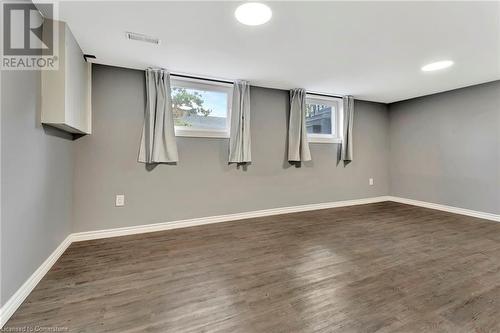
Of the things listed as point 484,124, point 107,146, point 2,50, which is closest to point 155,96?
point 107,146

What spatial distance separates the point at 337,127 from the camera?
431 centimetres

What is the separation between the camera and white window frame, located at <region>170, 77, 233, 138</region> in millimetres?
3081

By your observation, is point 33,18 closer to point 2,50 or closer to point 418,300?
point 2,50

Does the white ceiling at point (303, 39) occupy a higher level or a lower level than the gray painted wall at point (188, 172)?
higher

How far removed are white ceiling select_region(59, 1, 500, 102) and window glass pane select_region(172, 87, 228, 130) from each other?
33cm

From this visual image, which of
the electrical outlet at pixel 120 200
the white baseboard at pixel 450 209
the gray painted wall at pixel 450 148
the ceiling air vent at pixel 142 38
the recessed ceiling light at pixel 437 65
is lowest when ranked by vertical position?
the white baseboard at pixel 450 209

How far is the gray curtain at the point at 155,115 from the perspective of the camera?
2795 mm

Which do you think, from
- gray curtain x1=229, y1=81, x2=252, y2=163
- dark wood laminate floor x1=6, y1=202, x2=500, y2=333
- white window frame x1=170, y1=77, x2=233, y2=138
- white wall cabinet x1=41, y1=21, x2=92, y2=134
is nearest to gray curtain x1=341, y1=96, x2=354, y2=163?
dark wood laminate floor x1=6, y1=202, x2=500, y2=333

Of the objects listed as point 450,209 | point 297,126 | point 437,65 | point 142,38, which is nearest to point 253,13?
point 142,38

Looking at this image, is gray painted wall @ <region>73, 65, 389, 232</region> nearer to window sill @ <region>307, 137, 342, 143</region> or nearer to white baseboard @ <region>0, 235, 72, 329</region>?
window sill @ <region>307, 137, 342, 143</region>

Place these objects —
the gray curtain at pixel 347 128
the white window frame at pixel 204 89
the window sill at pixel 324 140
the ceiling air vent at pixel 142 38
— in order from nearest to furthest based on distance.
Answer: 1. the ceiling air vent at pixel 142 38
2. the white window frame at pixel 204 89
3. the window sill at pixel 324 140
4. the gray curtain at pixel 347 128

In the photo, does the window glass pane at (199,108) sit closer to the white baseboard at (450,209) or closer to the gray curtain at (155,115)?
the gray curtain at (155,115)
